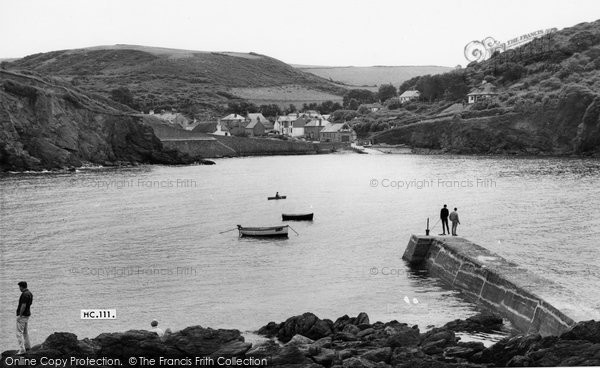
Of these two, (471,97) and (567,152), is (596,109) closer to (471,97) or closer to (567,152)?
(567,152)

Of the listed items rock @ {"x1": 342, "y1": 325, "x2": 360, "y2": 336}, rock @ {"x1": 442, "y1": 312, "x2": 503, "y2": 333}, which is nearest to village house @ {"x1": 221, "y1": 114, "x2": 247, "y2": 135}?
rock @ {"x1": 442, "y1": 312, "x2": 503, "y2": 333}

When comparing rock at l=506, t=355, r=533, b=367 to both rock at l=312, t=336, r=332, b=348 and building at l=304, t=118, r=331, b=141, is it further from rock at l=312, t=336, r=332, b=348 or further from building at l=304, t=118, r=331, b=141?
building at l=304, t=118, r=331, b=141

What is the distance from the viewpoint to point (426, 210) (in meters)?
62.3

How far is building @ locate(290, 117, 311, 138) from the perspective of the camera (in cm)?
19225

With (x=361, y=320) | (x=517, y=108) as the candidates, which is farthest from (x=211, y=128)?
(x=361, y=320)

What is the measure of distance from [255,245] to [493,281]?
62.6 ft

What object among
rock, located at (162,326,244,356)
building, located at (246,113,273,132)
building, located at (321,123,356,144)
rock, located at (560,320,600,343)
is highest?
building, located at (246,113,273,132)

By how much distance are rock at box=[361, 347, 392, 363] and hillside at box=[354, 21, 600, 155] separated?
116785 millimetres

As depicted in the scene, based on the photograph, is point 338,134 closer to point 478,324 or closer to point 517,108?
point 517,108

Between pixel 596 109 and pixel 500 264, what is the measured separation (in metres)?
107

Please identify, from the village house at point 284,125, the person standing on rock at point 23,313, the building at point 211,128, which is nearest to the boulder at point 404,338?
the person standing on rock at point 23,313

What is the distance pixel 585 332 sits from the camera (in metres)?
21.0

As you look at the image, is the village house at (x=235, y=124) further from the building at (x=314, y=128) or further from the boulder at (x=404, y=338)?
the boulder at (x=404, y=338)

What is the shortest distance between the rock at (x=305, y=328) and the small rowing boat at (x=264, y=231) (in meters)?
23.1
